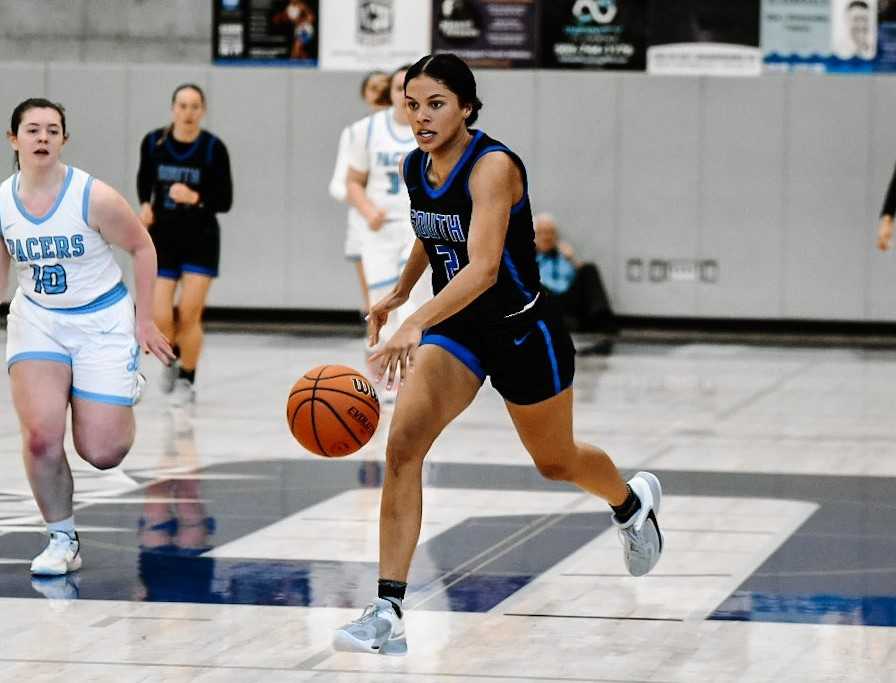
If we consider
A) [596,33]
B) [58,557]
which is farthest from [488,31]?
[58,557]

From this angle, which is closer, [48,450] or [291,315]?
[48,450]

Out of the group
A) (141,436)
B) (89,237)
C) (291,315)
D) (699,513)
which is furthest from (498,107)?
(89,237)

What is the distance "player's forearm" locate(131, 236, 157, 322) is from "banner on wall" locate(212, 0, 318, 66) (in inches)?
529

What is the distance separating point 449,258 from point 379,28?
14433 mm

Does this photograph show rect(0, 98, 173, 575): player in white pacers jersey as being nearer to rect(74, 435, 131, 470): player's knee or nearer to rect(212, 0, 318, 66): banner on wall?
rect(74, 435, 131, 470): player's knee

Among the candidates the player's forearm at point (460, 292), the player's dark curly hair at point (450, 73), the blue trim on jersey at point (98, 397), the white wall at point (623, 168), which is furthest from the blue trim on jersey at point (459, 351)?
the white wall at point (623, 168)

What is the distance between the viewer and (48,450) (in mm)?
6859

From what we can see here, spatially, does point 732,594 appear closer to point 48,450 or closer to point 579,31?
point 48,450

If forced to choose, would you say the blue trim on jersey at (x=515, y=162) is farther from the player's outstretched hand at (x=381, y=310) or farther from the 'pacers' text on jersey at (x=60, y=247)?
the 'pacers' text on jersey at (x=60, y=247)

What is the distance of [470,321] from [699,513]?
110 inches

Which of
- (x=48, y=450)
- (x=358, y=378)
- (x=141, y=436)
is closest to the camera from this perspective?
(x=358, y=378)

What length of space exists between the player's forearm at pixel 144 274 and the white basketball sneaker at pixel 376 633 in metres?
1.87

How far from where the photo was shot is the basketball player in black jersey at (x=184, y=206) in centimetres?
1206

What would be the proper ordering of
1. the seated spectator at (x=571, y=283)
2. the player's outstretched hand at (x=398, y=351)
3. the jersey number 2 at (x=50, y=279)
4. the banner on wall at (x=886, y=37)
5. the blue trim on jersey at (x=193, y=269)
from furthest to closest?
the banner on wall at (x=886, y=37) → the seated spectator at (x=571, y=283) → the blue trim on jersey at (x=193, y=269) → the jersey number 2 at (x=50, y=279) → the player's outstretched hand at (x=398, y=351)
